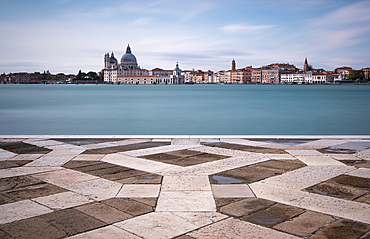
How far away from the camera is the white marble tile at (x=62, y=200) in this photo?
3674 millimetres

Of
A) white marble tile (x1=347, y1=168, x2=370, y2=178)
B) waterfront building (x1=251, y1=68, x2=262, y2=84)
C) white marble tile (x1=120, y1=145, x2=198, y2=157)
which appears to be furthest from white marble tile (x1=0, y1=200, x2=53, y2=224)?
waterfront building (x1=251, y1=68, x2=262, y2=84)

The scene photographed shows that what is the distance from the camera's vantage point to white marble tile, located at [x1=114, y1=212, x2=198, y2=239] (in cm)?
301

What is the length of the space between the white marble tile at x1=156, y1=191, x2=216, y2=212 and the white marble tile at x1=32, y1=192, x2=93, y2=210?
78cm

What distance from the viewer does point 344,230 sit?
10.1ft

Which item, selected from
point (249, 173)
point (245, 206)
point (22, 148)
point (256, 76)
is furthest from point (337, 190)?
point (256, 76)

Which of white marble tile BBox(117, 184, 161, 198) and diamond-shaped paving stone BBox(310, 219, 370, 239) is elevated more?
white marble tile BBox(117, 184, 161, 198)

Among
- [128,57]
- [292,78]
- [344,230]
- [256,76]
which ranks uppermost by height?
[128,57]

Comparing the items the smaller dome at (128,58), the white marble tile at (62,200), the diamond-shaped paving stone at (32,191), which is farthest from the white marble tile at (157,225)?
the smaller dome at (128,58)

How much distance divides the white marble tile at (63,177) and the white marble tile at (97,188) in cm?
15

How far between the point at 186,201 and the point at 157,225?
677 millimetres

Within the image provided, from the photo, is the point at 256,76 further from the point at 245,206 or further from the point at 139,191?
the point at 245,206

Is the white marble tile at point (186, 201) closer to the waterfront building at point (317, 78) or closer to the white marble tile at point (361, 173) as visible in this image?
the white marble tile at point (361, 173)

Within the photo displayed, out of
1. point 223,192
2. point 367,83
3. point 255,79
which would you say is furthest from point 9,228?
point 255,79

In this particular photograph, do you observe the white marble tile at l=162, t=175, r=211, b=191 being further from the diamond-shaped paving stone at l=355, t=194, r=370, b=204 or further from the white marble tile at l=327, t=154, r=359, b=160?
the white marble tile at l=327, t=154, r=359, b=160
